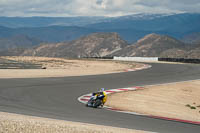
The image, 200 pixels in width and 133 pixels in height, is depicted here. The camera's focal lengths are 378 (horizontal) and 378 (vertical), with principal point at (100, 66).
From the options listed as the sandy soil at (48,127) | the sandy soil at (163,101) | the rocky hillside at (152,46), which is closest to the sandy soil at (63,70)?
the sandy soil at (163,101)

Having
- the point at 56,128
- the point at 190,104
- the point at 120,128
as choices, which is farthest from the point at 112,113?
the point at 190,104

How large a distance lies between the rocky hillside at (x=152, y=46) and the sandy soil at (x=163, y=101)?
410ft

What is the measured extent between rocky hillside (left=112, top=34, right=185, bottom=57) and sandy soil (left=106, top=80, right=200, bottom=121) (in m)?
125

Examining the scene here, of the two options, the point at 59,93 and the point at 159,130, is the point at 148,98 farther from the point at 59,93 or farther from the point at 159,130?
the point at 159,130

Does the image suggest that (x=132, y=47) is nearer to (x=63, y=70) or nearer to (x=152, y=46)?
(x=152, y=46)

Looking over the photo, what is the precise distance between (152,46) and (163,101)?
142 m

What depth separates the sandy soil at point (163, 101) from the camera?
15456 millimetres

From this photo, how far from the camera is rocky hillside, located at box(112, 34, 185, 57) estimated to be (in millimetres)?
150750

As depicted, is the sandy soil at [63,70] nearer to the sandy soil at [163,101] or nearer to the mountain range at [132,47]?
the sandy soil at [163,101]

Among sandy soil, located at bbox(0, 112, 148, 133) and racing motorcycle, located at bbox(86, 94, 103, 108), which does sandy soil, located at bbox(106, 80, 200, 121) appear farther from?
sandy soil, located at bbox(0, 112, 148, 133)

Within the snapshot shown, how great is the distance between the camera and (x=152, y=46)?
158750mm

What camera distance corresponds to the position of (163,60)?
232ft

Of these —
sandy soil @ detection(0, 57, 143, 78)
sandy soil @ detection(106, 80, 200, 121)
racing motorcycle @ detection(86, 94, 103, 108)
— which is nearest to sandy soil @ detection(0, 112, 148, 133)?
racing motorcycle @ detection(86, 94, 103, 108)

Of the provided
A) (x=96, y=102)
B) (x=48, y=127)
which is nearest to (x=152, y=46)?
(x=96, y=102)
